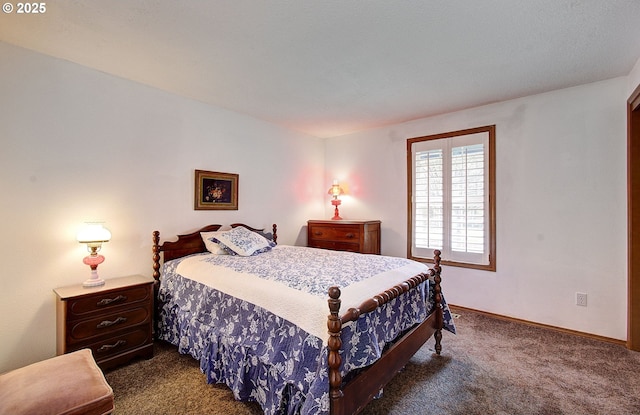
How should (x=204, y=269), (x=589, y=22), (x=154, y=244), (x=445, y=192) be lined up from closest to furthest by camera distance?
(x=589, y=22)
(x=204, y=269)
(x=154, y=244)
(x=445, y=192)

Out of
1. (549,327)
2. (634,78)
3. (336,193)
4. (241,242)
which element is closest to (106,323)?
(241,242)

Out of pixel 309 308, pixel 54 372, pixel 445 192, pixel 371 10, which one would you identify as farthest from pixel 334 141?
pixel 54 372

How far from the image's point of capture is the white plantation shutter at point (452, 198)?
352 centimetres

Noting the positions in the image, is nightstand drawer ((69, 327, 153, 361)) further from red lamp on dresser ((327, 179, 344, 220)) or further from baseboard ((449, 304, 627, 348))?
baseboard ((449, 304, 627, 348))

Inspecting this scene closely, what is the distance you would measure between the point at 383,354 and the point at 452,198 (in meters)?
2.54

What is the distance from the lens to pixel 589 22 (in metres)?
1.95

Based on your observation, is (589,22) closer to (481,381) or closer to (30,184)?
(481,381)

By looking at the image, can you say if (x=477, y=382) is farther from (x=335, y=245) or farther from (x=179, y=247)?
(x=179, y=247)

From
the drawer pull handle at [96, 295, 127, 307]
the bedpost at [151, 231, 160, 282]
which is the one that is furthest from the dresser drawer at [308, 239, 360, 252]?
the drawer pull handle at [96, 295, 127, 307]

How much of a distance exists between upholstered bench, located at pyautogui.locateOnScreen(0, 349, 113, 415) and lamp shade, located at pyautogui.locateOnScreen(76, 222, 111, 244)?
1.07m

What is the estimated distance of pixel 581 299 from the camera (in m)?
2.93

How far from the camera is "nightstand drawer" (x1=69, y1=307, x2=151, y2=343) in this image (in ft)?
7.05

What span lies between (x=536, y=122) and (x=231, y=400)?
399 cm

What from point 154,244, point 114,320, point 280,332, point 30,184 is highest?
point 30,184
